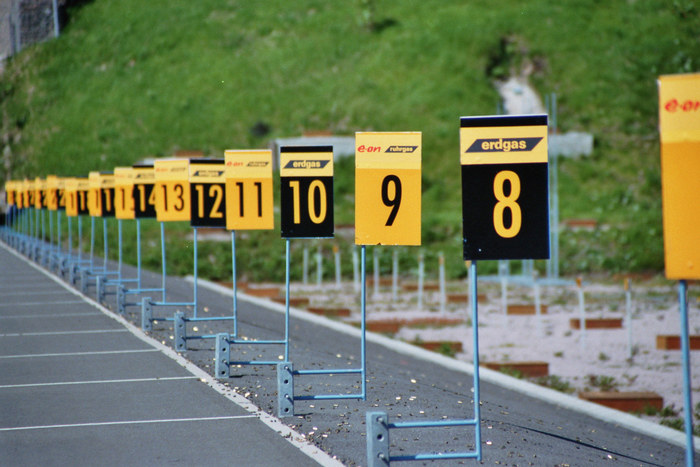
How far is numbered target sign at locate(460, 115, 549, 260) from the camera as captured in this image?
369 inches

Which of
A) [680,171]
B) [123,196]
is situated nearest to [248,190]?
[123,196]

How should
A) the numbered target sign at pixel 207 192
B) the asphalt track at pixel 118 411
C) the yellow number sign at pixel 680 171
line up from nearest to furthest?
the yellow number sign at pixel 680 171 → the asphalt track at pixel 118 411 → the numbered target sign at pixel 207 192

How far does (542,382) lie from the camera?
19.0m

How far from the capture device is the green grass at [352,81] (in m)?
60.8

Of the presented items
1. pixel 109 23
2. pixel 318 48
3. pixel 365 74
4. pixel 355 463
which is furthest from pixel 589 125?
pixel 355 463

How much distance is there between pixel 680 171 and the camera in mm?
7047

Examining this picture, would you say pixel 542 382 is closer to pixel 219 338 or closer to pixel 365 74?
pixel 219 338

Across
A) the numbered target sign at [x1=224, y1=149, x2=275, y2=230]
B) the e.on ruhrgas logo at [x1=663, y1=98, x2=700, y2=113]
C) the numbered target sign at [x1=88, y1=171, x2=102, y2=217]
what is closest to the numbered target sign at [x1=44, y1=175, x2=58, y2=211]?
the numbered target sign at [x1=88, y1=171, x2=102, y2=217]

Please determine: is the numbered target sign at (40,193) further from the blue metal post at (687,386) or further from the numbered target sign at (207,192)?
the blue metal post at (687,386)

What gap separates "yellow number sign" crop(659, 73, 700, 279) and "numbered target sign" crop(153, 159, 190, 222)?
14.0 metres

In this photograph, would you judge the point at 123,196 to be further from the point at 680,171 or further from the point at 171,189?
the point at 680,171

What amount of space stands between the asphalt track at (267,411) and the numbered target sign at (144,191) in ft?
8.05

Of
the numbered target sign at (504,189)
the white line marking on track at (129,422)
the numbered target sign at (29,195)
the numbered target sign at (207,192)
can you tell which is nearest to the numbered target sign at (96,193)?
the numbered target sign at (207,192)

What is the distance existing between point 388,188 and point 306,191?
2.03 m
